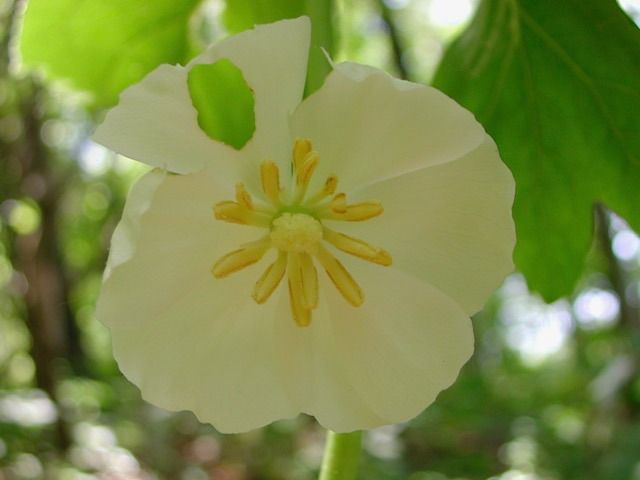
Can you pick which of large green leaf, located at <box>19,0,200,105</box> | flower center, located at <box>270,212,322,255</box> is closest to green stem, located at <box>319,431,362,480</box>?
flower center, located at <box>270,212,322,255</box>

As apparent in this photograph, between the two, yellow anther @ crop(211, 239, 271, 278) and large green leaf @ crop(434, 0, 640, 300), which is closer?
yellow anther @ crop(211, 239, 271, 278)

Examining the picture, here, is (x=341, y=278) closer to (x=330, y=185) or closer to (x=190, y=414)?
(x=330, y=185)

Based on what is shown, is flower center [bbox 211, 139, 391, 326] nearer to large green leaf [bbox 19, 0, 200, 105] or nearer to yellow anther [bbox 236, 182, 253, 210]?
yellow anther [bbox 236, 182, 253, 210]

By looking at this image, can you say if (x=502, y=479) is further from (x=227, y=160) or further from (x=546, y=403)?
(x=227, y=160)

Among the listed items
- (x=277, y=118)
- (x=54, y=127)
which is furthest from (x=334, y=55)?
(x=54, y=127)

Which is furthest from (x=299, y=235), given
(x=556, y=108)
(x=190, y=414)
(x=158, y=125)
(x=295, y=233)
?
(x=190, y=414)

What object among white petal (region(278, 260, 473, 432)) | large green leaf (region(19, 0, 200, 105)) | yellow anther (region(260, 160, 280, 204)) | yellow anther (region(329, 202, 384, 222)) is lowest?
white petal (region(278, 260, 473, 432))
